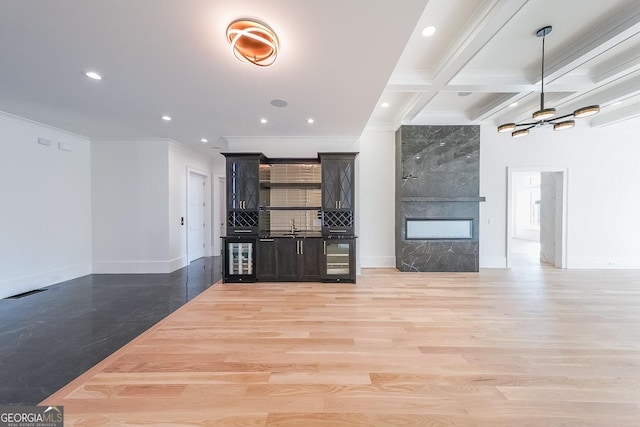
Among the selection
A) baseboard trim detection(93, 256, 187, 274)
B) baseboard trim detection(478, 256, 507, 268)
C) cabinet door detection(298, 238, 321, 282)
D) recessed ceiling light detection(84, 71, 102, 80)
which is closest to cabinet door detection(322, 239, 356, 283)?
cabinet door detection(298, 238, 321, 282)

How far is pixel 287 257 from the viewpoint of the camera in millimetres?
4527

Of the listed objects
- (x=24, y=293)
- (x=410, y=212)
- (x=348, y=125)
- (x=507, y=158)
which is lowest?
(x=24, y=293)

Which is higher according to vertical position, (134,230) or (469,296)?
(134,230)

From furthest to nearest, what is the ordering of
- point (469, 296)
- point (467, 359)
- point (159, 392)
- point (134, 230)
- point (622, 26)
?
point (134, 230) < point (469, 296) < point (622, 26) < point (467, 359) < point (159, 392)

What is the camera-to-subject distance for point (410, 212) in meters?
5.28

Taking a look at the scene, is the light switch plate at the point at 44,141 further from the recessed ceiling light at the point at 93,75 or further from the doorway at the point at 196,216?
the recessed ceiling light at the point at 93,75

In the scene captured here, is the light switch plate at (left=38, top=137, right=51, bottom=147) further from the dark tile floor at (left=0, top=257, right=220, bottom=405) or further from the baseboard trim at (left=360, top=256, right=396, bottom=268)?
the baseboard trim at (left=360, top=256, right=396, bottom=268)

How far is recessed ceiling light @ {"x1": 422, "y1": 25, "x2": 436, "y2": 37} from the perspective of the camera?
261 centimetres

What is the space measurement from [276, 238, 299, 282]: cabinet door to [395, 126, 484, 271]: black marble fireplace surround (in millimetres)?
2471

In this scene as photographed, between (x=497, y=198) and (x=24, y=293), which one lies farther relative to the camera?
(x=497, y=198)

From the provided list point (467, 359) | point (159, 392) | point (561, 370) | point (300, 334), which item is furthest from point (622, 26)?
point (159, 392)

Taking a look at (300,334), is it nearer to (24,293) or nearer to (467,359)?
(467,359)

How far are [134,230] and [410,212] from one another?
6287 mm

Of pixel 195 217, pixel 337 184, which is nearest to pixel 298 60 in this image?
pixel 337 184
